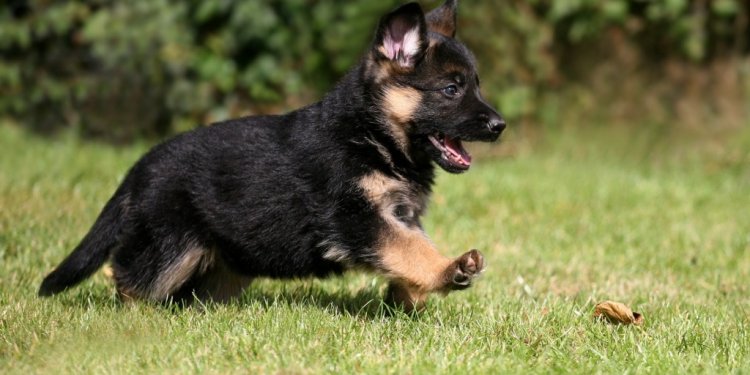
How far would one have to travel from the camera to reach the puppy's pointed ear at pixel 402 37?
445 cm

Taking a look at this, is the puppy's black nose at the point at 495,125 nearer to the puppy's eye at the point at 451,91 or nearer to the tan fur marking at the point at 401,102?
the puppy's eye at the point at 451,91

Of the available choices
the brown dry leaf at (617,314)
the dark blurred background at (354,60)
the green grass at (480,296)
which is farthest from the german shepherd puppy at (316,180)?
Answer: the dark blurred background at (354,60)

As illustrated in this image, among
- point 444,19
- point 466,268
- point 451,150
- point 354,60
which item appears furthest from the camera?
point 354,60

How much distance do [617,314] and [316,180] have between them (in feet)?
4.87

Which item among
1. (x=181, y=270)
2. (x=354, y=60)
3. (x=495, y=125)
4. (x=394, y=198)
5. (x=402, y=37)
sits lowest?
(x=181, y=270)

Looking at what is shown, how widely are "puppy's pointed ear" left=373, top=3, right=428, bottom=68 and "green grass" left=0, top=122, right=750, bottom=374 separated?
1.17 metres

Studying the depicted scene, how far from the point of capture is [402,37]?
178 inches

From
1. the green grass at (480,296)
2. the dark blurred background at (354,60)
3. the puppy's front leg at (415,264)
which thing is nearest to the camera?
the green grass at (480,296)

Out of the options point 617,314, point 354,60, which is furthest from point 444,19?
point 354,60

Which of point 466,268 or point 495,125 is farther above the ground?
point 495,125

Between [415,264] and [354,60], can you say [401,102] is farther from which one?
[354,60]

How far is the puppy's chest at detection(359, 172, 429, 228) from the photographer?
430cm

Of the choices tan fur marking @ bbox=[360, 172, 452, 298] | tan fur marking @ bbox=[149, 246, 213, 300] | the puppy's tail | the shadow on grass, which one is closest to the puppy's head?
tan fur marking @ bbox=[360, 172, 452, 298]

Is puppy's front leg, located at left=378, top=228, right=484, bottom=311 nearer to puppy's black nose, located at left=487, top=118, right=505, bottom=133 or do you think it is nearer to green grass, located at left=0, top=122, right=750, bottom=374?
green grass, located at left=0, top=122, right=750, bottom=374
